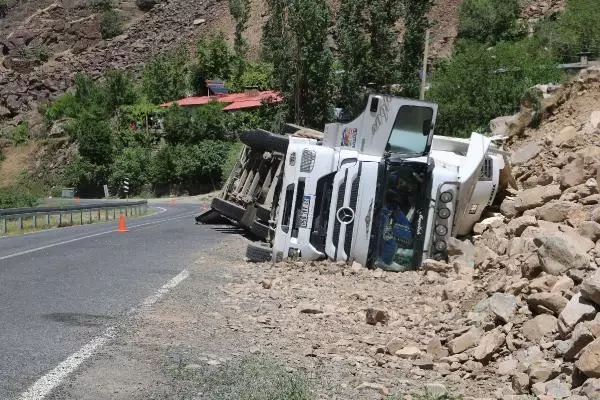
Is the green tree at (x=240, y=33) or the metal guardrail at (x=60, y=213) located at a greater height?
the green tree at (x=240, y=33)

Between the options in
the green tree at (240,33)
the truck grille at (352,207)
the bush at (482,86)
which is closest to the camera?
the truck grille at (352,207)

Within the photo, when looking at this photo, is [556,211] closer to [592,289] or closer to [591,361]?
[592,289]

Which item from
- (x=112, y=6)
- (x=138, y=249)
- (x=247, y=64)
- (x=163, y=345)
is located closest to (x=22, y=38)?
(x=112, y=6)

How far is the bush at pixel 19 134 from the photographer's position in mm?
85200

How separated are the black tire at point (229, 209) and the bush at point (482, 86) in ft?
42.0

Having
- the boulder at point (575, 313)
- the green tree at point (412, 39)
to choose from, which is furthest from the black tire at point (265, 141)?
the green tree at point (412, 39)

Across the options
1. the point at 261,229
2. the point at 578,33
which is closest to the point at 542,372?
the point at 261,229

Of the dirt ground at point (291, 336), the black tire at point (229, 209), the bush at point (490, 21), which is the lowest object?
the black tire at point (229, 209)

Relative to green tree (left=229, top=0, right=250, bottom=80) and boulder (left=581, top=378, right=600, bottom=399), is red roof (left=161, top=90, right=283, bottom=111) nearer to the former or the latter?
green tree (left=229, top=0, right=250, bottom=80)

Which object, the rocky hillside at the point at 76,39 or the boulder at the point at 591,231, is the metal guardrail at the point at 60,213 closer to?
the boulder at the point at 591,231

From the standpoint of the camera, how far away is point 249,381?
625 cm

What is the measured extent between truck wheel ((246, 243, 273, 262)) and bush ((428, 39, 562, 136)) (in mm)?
16283

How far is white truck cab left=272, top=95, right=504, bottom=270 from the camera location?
1192 cm

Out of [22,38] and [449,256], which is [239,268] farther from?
[22,38]
